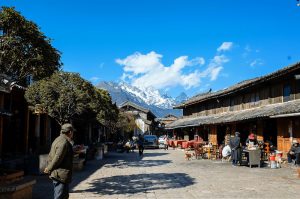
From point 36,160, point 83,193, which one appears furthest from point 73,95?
point 83,193

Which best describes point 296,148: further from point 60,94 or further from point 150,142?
point 150,142

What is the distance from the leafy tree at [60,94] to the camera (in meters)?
15.6

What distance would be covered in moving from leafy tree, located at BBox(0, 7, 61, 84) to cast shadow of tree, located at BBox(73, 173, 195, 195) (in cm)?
370

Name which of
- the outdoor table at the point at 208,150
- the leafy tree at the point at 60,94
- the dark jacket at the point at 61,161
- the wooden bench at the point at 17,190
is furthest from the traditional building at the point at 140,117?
the dark jacket at the point at 61,161

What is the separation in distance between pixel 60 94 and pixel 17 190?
25.9ft

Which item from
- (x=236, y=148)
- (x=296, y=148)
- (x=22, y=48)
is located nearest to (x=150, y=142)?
(x=236, y=148)

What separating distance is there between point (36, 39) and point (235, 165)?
480 inches

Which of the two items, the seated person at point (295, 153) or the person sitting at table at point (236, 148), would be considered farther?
the person sitting at table at point (236, 148)

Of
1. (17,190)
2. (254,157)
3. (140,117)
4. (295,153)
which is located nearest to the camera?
(17,190)

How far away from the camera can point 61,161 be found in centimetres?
692

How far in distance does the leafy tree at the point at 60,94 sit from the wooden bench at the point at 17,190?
22.9 feet

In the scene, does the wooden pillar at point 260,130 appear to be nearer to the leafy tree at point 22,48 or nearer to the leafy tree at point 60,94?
the leafy tree at point 60,94

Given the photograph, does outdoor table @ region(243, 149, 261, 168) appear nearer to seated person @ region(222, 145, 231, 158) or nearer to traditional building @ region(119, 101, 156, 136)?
seated person @ region(222, 145, 231, 158)

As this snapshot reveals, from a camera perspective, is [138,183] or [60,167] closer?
[60,167]
